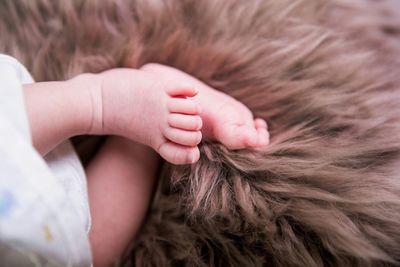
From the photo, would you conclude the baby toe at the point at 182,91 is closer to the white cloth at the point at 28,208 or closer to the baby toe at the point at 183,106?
the baby toe at the point at 183,106

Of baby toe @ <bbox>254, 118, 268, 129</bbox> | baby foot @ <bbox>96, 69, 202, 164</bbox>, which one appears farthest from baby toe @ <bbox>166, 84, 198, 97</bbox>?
baby toe @ <bbox>254, 118, 268, 129</bbox>

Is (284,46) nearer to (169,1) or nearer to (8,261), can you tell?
(169,1)

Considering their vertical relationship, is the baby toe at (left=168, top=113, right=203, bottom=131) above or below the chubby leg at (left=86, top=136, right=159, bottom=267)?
above

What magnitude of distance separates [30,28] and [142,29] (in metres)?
0.16

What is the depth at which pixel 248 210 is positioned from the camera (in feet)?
1.71

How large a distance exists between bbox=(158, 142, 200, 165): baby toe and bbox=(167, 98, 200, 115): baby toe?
0.04 metres

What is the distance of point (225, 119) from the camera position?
1.85 ft

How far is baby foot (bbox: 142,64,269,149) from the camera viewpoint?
56 centimetres

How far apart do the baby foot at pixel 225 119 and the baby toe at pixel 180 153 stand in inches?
1.6

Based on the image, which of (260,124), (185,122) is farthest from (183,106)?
(260,124)

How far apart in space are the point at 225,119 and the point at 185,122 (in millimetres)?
59

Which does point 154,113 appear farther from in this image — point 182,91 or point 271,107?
point 271,107

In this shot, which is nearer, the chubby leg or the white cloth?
the white cloth

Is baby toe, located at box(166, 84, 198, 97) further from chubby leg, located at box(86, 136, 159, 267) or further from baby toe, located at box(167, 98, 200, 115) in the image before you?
chubby leg, located at box(86, 136, 159, 267)
